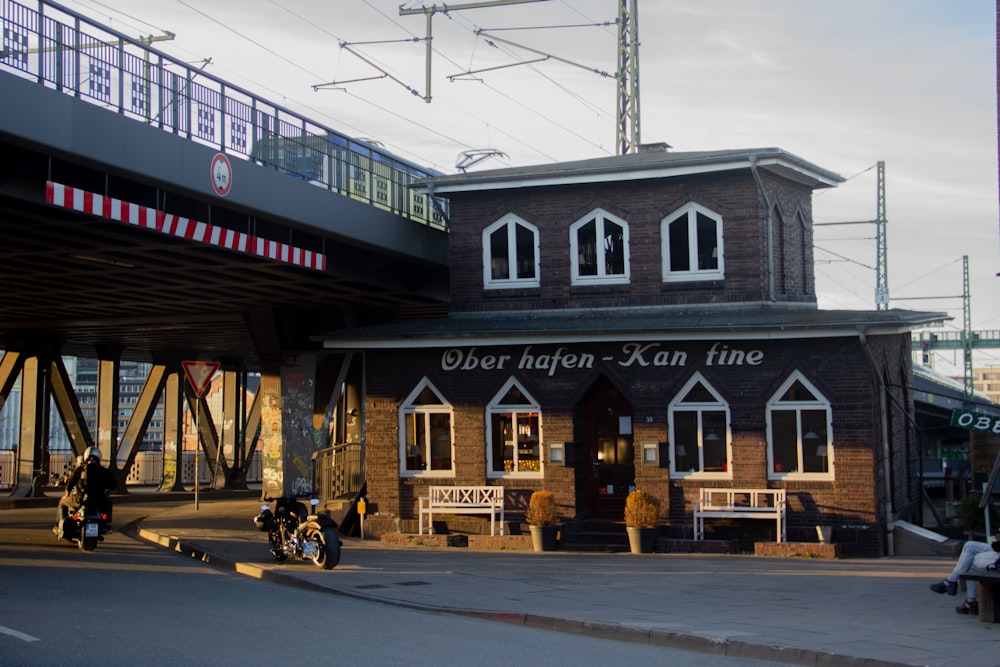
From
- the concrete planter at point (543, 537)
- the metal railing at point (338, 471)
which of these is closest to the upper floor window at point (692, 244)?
the concrete planter at point (543, 537)

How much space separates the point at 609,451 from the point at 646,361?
94.9 inches

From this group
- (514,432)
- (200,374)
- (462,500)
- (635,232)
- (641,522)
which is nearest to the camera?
(641,522)

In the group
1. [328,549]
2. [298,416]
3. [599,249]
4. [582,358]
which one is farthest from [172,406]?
[328,549]

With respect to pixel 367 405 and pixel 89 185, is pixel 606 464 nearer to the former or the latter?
pixel 367 405

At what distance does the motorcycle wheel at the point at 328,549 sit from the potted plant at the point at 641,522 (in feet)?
17.9

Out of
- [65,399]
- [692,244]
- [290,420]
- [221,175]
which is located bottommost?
[290,420]

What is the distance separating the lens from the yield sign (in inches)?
1027

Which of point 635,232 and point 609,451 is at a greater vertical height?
point 635,232

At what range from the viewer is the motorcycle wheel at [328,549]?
17406 mm

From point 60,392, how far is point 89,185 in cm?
2272

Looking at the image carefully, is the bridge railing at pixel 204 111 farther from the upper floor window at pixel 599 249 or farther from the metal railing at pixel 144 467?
the metal railing at pixel 144 467

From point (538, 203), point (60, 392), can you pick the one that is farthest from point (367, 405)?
point (60, 392)

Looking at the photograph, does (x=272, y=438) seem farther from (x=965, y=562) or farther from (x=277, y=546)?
(x=965, y=562)

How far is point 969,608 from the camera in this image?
12.7 metres
